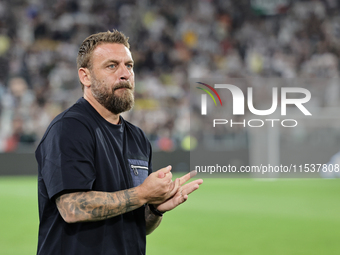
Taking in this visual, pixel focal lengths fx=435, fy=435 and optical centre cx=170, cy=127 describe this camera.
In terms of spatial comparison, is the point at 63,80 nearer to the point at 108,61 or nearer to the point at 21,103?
the point at 21,103

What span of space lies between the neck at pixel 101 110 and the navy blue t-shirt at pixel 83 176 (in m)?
0.06

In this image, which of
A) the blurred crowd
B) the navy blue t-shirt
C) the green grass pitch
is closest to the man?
the navy blue t-shirt

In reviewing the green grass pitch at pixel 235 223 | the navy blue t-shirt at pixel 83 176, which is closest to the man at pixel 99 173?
the navy blue t-shirt at pixel 83 176

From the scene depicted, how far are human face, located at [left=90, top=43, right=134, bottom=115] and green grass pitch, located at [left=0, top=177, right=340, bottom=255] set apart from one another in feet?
12.0

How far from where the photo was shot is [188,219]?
27.7 feet

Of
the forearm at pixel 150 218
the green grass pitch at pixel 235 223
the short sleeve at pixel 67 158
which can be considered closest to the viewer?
the short sleeve at pixel 67 158

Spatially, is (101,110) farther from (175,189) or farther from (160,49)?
(160,49)

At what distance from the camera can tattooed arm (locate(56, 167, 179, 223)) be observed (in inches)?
91.8

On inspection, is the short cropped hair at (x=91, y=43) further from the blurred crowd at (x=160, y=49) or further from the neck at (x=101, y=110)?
the blurred crowd at (x=160, y=49)

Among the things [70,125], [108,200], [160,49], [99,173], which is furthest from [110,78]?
[160,49]

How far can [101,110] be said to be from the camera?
276 cm

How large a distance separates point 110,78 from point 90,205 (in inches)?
32.5

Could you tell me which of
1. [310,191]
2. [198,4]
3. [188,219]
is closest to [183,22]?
[198,4]

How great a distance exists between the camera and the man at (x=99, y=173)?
7.72ft
